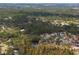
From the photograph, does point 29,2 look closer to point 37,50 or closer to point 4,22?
point 4,22

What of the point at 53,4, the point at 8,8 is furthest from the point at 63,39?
the point at 8,8

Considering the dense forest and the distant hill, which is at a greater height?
the distant hill

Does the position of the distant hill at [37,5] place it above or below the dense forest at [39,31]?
above

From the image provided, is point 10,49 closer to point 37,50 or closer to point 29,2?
point 37,50

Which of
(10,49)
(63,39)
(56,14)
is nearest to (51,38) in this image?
(63,39)

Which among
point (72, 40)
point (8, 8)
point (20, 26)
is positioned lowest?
point (72, 40)

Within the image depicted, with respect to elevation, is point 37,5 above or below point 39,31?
above
